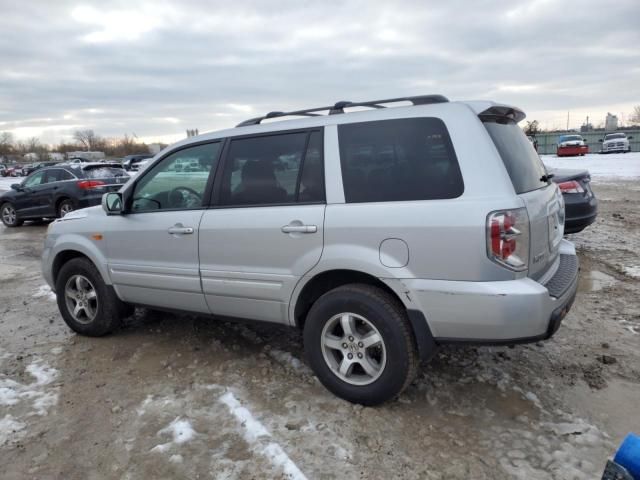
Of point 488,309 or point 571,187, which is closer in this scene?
point 488,309

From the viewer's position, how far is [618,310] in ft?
15.8

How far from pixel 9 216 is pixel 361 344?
13936 mm

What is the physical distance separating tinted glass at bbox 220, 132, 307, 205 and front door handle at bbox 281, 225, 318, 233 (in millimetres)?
202

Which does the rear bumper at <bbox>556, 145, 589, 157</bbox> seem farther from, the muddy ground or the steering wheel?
the steering wheel

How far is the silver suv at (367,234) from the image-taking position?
269 centimetres

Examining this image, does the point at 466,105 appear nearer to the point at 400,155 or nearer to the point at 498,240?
the point at 400,155

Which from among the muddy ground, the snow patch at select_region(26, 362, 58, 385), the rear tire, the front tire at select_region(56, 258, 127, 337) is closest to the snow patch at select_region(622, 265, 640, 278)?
the muddy ground

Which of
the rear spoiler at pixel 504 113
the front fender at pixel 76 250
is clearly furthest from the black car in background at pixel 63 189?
the rear spoiler at pixel 504 113

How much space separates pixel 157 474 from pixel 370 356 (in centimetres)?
141

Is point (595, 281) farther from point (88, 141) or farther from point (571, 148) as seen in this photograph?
point (88, 141)

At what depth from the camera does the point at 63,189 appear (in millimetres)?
12219

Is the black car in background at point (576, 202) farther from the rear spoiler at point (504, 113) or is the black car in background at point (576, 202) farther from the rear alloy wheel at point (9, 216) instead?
the rear alloy wheel at point (9, 216)

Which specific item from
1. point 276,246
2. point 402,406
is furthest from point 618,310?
point 276,246

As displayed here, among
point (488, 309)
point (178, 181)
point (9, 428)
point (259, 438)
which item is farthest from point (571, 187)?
point (9, 428)
